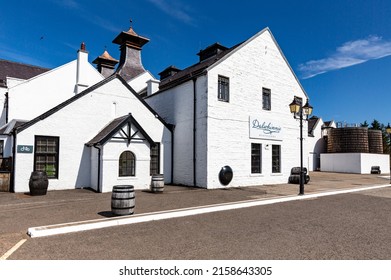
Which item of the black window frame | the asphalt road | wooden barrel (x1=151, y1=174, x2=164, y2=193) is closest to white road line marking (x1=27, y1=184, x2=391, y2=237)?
the asphalt road

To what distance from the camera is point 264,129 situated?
18.2 metres

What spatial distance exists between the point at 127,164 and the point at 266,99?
11168mm

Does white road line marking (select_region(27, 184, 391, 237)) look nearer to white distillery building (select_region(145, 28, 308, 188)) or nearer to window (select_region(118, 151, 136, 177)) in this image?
white distillery building (select_region(145, 28, 308, 188))

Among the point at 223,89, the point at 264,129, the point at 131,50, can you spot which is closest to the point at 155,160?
the point at 223,89

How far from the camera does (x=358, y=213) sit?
888 centimetres

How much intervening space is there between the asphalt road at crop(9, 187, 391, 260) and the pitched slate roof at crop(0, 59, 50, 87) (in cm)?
2448

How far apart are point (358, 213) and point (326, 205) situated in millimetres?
1490

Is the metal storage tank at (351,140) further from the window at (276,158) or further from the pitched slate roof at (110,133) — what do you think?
the pitched slate roof at (110,133)

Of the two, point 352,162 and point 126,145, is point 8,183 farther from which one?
point 352,162

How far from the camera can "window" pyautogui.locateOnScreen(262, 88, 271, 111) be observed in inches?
739

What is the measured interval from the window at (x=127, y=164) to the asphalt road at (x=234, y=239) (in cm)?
756

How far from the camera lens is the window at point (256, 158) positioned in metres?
17.7

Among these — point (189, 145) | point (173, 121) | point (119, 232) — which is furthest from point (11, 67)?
point (119, 232)

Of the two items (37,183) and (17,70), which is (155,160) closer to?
(37,183)
